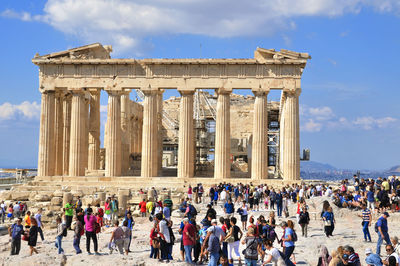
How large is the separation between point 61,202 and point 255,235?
20744 mm

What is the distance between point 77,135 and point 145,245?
87.4 feet

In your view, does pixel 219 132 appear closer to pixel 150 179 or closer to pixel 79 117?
pixel 150 179

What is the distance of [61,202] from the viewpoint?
33.2m

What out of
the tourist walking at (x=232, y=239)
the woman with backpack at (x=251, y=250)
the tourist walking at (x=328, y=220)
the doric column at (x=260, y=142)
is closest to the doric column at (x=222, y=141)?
the doric column at (x=260, y=142)

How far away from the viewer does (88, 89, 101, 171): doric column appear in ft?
171

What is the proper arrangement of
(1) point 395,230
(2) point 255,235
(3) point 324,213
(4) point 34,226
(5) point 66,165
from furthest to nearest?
(5) point 66,165
(1) point 395,230
(3) point 324,213
(4) point 34,226
(2) point 255,235

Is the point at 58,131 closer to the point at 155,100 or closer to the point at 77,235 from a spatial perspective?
the point at 155,100

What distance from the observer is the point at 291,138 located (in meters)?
43.4

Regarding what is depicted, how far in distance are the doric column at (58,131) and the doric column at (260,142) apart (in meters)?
17.7

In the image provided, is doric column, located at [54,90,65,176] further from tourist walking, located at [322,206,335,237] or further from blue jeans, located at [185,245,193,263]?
blue jeans, located at [185,245,193,263]

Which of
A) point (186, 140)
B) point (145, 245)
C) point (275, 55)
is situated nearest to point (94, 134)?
point (186, 140)

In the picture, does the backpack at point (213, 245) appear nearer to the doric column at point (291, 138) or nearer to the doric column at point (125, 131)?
the doric column at point (291, 138)

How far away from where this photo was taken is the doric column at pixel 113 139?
45.2 m

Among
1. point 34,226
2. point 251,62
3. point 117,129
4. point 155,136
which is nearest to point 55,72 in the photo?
point 117,129
